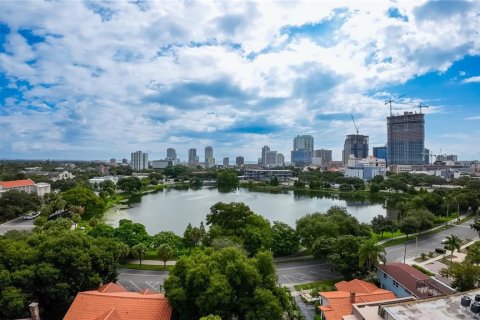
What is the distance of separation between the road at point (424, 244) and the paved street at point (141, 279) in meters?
14.1

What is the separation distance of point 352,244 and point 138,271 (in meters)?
11.7

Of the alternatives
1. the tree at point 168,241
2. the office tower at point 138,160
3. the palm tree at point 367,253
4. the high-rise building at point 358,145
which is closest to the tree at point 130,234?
the tree at point 168,241

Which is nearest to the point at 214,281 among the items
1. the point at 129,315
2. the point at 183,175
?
the point at 129,315

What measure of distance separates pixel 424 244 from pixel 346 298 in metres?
15.3

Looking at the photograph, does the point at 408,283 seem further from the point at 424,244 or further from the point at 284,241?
the point at 424,244

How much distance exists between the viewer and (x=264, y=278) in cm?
1161

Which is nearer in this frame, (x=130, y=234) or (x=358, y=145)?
(x=130, y=234)

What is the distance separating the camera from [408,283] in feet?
47.3

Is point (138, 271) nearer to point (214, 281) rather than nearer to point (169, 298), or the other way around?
point (169, 298)

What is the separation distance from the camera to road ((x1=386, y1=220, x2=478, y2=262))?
2206 cm

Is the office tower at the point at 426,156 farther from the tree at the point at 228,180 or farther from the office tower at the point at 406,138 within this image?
the tree at the point at 228,180

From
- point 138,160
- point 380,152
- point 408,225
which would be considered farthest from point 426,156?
point 408,225

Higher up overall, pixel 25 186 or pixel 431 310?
pixel 25 186

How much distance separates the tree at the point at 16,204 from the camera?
33.1 meters
